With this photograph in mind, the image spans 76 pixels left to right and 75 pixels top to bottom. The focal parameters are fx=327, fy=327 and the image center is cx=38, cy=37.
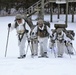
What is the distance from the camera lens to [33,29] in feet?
33.4

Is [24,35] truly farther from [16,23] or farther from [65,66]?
[65,66]

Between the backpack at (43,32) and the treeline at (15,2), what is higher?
the treeline at (15,2)

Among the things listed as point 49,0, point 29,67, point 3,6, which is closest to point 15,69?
point 29,67

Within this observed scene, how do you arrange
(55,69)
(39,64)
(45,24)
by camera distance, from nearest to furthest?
(55,69), (39,64), (45,24)

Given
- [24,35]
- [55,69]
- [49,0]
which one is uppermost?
[49,0]

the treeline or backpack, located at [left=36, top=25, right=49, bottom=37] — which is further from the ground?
the treeline

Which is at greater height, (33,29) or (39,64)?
(33,29)

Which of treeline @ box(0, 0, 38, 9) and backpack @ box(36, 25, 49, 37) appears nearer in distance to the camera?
backpack @ box(36, 25, 49, 37)

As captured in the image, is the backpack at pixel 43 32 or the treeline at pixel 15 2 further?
the treeline at pixel 15 2

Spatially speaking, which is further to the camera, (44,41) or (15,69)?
(44,41)

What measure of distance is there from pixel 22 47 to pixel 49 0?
1564 cm

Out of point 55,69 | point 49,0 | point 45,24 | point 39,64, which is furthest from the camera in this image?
point 49,0

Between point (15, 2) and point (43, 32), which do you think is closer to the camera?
point (43, 32)

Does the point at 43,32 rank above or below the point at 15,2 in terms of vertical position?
below
